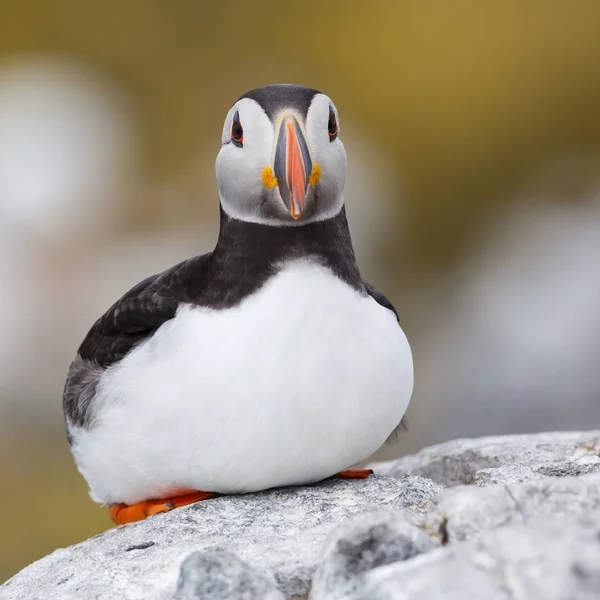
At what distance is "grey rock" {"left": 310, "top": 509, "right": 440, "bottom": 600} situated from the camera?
5.96 ft

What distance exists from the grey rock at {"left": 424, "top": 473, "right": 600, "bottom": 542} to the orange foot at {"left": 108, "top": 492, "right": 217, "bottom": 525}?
3.35ft

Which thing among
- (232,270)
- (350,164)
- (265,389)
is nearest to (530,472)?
(265,389)

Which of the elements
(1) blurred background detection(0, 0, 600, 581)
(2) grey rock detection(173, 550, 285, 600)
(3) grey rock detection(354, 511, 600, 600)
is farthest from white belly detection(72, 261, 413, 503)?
(1) blurred background detection(0, 0, 600, 581)

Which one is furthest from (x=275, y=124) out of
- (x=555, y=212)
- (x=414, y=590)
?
(x=555, y=212)

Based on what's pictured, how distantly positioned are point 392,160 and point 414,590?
A: 742cm

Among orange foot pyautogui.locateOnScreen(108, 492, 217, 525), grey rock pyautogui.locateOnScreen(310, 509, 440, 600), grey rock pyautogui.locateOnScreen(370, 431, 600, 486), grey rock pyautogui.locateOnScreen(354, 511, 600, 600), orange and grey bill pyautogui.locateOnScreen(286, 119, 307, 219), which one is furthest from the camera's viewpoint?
grey rock pyautogui.locateOnScreen(370, 431, 600, 486)

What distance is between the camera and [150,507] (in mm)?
2836

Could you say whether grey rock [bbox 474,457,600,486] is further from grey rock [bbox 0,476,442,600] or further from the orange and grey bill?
the orange and grey bill

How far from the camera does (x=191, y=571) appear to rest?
1.91 metres

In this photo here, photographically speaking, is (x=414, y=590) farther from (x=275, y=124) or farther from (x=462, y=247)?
(x=462, y=247)

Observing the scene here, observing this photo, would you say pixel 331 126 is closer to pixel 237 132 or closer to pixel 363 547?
pixel 237 132

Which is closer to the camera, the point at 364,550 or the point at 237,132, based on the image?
the point at 364,550

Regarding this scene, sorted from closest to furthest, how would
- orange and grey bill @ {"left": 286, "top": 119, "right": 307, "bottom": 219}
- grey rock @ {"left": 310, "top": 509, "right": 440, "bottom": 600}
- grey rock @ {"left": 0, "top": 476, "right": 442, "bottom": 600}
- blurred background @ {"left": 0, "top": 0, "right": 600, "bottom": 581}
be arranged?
grey rock @ {"left": 310, "top": 509, "right": 440, "bottom": 600}, grey rock @ {"left": 0, "top": 476, "right": 442, "bottom": 600}, orange and grey bill @ {"left": 286, "top": 119, "right": 307, "bottom": 219}, blurred background @ {"left": 0, "top": 0, "right": 600, "bottom": 581}

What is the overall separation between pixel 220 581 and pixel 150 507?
1.00 meters
